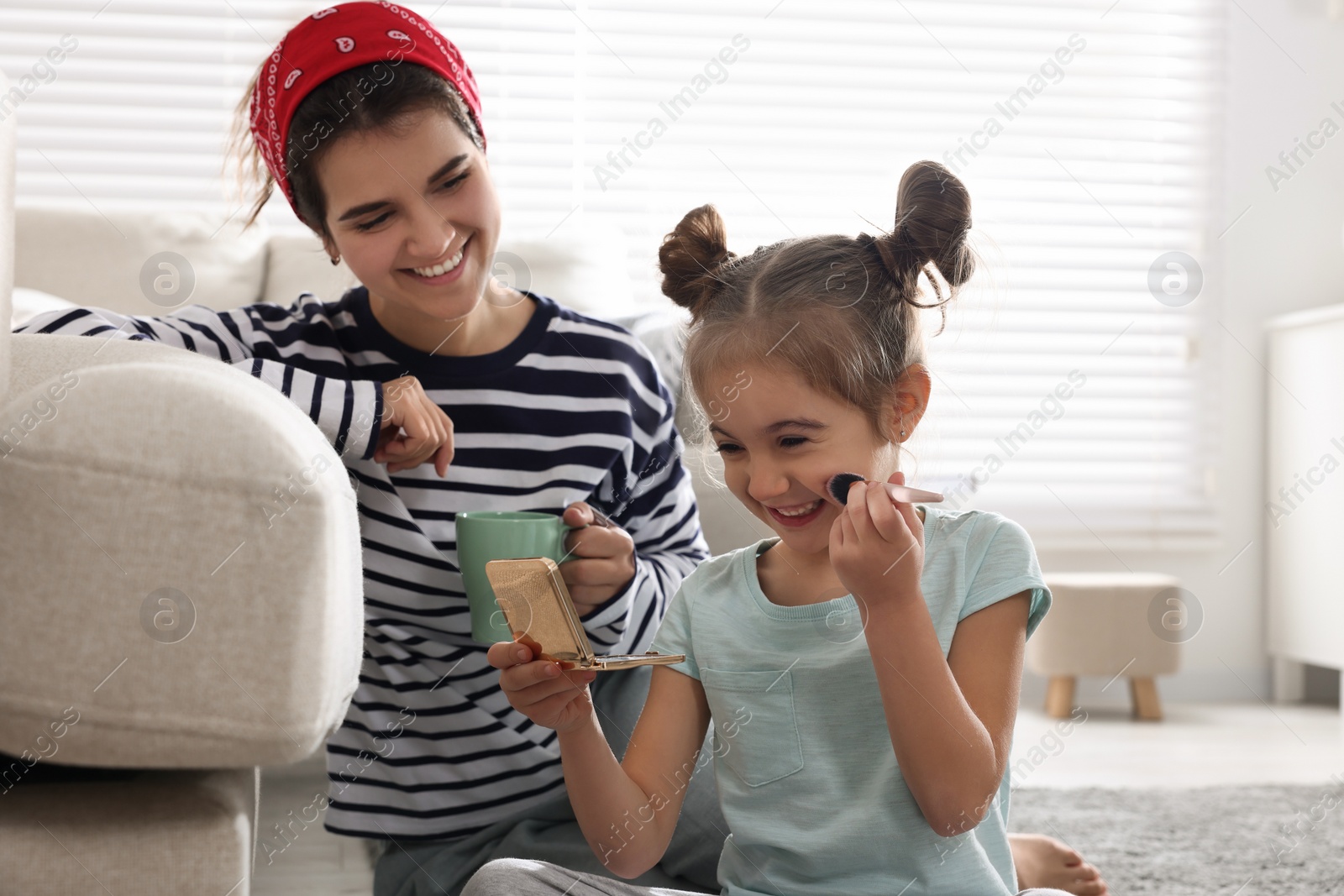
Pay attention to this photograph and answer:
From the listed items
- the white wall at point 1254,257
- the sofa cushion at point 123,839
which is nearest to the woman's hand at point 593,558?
the sofa cushion at point 123,839

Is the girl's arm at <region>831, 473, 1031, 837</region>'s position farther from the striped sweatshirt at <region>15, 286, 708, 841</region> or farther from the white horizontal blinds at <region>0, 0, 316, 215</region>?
the white horizontal blinds at <region>0, 0, 316, 215</region>

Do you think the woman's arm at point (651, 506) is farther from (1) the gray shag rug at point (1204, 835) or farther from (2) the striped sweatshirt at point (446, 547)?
(1) the gray shag rug at point (1204, 835)

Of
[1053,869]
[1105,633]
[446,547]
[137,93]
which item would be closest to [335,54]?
[446,547]

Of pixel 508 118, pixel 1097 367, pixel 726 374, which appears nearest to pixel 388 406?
pixel 726 374

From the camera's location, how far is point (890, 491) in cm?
79

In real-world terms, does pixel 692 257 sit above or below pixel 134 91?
below

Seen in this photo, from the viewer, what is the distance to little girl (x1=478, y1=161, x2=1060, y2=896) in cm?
79

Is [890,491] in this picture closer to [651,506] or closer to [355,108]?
[651,506]

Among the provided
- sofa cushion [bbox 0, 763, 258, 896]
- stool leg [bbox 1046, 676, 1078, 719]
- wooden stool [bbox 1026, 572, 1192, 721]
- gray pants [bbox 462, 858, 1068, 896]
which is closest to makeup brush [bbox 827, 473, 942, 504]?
gray pants [bbox 462, 858, 1068, 896]

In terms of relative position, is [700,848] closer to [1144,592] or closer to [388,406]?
[388,406]

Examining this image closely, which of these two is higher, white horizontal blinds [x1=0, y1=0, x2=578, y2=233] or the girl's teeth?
white horizontal blinds [x1=0, y1=0, x2=578, y2=233]

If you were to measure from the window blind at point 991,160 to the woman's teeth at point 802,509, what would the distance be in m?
1.85

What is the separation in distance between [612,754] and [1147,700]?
2139 mm

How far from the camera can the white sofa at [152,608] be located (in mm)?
534
